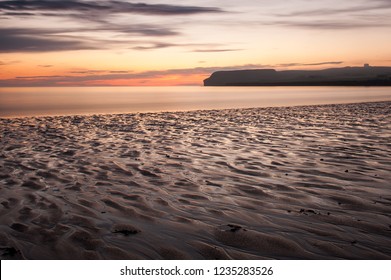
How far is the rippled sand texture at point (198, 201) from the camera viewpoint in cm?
541

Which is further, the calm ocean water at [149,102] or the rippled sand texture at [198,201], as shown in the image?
the calm ocean water at [149,102]

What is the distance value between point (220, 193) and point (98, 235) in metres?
2.96

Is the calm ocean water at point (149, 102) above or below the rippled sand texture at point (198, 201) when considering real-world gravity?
above

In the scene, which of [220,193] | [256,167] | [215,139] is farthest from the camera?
[215,139]

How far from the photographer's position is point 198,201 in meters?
7.50

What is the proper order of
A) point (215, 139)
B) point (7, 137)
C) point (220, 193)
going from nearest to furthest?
point (220, 193)
point (215, 139)
point (7, 137)

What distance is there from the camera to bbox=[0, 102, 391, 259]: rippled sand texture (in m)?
5.41

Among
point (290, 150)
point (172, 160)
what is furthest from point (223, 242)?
point (290, 150)

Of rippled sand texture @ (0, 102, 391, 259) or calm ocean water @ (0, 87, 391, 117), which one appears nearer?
rippled sand texture @ (0, 102, 391, 259)

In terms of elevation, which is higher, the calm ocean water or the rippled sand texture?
the calm ocean water

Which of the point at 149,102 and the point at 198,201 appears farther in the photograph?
the point at 149,102

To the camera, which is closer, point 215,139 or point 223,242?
point 223,242
